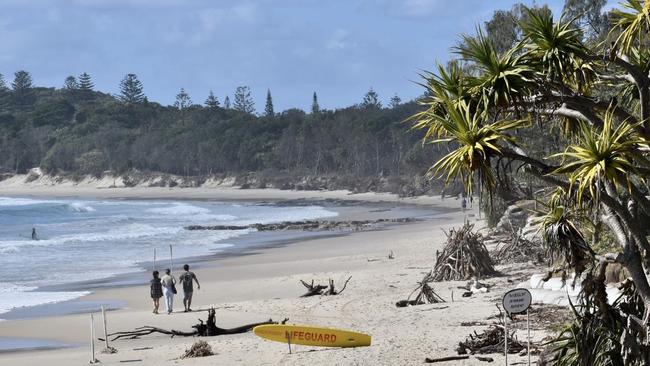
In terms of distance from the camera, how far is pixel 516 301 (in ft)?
33.5

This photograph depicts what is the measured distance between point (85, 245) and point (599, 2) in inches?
835

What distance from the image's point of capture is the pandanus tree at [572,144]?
7891 millimetres

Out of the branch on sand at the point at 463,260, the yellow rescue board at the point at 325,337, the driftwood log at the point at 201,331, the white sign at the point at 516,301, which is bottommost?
the driftwood log at the point at 201,331

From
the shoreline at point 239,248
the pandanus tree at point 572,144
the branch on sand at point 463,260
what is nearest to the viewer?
the pandanus tree at point 572,144

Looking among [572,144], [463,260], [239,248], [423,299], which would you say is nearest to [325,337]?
[423,299]

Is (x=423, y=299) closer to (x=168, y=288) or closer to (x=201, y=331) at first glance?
(x=201, y=331)

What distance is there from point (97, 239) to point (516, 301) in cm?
3238

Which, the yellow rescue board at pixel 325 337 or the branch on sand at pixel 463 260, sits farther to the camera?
the branch on sand at pixel 463 260

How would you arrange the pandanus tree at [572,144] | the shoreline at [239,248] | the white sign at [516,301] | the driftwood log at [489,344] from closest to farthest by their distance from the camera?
the pandanus tree at [572,144] → the white sign at [516,301] → the driftwood log at [489,344] → the shoreline at [239,248]

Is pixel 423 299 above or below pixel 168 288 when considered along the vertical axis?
below

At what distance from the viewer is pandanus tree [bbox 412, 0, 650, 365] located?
789cm

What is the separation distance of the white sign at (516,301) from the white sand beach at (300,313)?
175 centimetres

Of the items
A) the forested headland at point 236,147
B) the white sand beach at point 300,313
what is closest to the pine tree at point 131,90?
the forested headland at point 236,147

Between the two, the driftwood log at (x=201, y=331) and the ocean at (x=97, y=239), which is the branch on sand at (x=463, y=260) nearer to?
the driftwood log at (x=201, y=331)
